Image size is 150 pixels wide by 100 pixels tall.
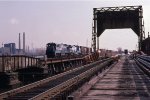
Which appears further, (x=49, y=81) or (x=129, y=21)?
(x=129, y=21)

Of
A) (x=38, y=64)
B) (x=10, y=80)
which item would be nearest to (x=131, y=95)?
(x=10, y=80)

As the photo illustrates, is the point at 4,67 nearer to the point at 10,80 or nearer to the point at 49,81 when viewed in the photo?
the point at 10,80

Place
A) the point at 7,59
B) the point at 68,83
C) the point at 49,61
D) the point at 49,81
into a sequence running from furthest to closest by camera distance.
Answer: the point at 49,61 < the point at 7,59 < the point at 49,81 < the point at 68,83

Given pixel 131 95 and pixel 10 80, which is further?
pixel 10 80

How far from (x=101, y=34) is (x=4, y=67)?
37028 mm

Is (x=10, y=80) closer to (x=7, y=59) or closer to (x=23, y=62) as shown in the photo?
(x=7, y=59)

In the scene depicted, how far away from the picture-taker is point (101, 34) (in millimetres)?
61531

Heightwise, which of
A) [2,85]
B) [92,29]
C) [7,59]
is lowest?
[2,85]

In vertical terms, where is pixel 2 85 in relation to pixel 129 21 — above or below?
below

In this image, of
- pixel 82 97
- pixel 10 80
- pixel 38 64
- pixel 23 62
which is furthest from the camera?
pixel 38 64

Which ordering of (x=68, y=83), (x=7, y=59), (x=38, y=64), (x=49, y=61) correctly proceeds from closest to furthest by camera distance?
(x=68, y=83)
(x=7, y=59)
(x=38, y=64)
(x=49, y=61)

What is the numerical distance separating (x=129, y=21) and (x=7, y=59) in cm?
3424

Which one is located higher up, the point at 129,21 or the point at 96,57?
the point at 129,21

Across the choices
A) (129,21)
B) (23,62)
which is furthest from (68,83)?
(129,21)
